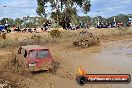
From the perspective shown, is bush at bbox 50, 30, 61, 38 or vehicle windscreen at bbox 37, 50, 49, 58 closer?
vehicle windscreen at bbox 37, 50, 49, 58

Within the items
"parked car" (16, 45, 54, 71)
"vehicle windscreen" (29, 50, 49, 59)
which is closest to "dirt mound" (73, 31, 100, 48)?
"parked car" (16, 45, 54, 71)

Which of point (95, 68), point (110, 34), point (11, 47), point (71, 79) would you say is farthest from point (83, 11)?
point (71, 79)

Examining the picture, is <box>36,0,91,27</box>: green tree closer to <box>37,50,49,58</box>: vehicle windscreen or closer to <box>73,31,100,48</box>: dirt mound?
<box>73,31,100,48</box>: dirt mound

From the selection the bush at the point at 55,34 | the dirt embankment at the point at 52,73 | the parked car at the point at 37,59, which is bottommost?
the dirt embankment at the point at 52,73

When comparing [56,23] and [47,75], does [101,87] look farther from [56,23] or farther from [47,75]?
[56,23]

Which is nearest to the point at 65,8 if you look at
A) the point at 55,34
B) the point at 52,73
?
the point at 55,34

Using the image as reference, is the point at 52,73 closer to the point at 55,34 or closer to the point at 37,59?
the point at 37,59

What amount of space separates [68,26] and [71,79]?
43836 millimetres

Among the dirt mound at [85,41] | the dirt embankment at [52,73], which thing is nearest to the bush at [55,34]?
the dirt embankment at [52,73]

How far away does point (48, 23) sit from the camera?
62.8 m

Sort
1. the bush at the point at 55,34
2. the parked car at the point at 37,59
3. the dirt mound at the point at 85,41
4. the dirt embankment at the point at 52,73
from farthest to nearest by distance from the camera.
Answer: the bush at the point at 55,34
the dirt mound at the point at 85,41
the parked car at the point at 37,59
the dirt embankment at the point at 52,73

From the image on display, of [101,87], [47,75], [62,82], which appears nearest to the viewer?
[101,87]

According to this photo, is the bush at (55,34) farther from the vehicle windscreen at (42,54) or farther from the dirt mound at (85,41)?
the vehicle windscreen at (42,54)

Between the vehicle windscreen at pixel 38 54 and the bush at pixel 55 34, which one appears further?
the bush at pixel 55 34
